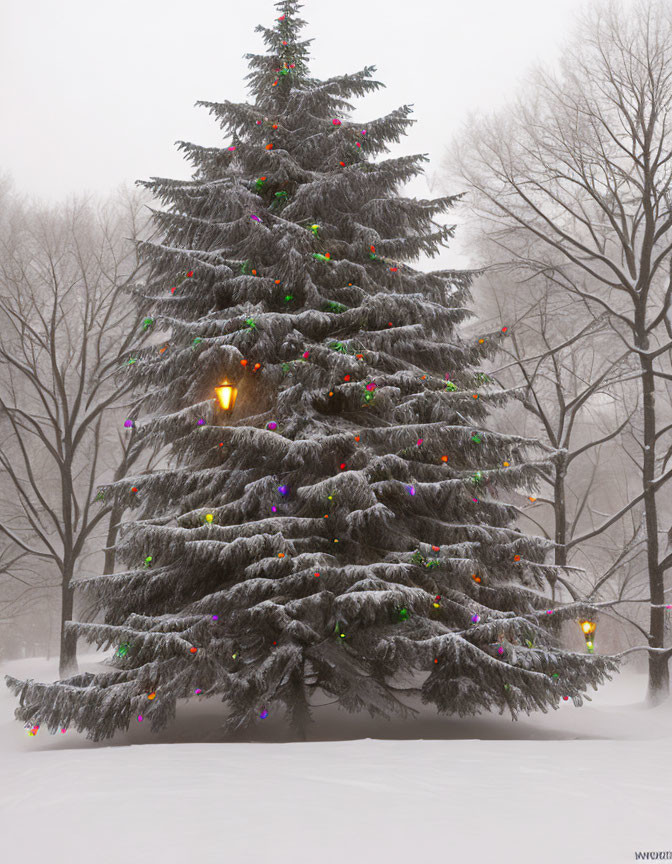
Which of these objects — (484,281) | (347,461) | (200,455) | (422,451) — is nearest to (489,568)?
(422,451)

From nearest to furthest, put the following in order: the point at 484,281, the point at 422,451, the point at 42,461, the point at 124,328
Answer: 1. the point at 422,451
2. the point at 124,328
3. the point at 484,281
4. the point at 42,461

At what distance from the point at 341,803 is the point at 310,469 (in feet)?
14.6

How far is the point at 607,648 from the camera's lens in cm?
2114

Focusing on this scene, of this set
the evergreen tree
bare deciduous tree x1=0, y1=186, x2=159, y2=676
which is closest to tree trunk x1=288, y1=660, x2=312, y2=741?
the evergreen tree

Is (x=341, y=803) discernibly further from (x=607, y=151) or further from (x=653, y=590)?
(x=607, y=151)

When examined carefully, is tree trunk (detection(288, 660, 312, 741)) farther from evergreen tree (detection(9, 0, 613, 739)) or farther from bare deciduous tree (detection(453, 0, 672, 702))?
bare deciduous tree (detection(453, 0, 672, 702))

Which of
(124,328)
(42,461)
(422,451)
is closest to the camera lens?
(422,451)

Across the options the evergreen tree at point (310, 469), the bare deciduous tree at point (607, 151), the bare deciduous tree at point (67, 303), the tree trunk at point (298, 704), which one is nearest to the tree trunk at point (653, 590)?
the bare deciduous tree at point (607, 151)

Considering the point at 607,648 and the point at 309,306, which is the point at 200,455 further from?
the point at 607,648

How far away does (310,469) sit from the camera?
24.6 feet

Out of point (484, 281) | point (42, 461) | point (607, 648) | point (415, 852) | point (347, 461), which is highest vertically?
point (484, 281)

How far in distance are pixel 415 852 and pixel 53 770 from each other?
8.95ft

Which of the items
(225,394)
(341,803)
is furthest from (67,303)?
(341,803)

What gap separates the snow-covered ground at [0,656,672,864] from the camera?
263 cm
